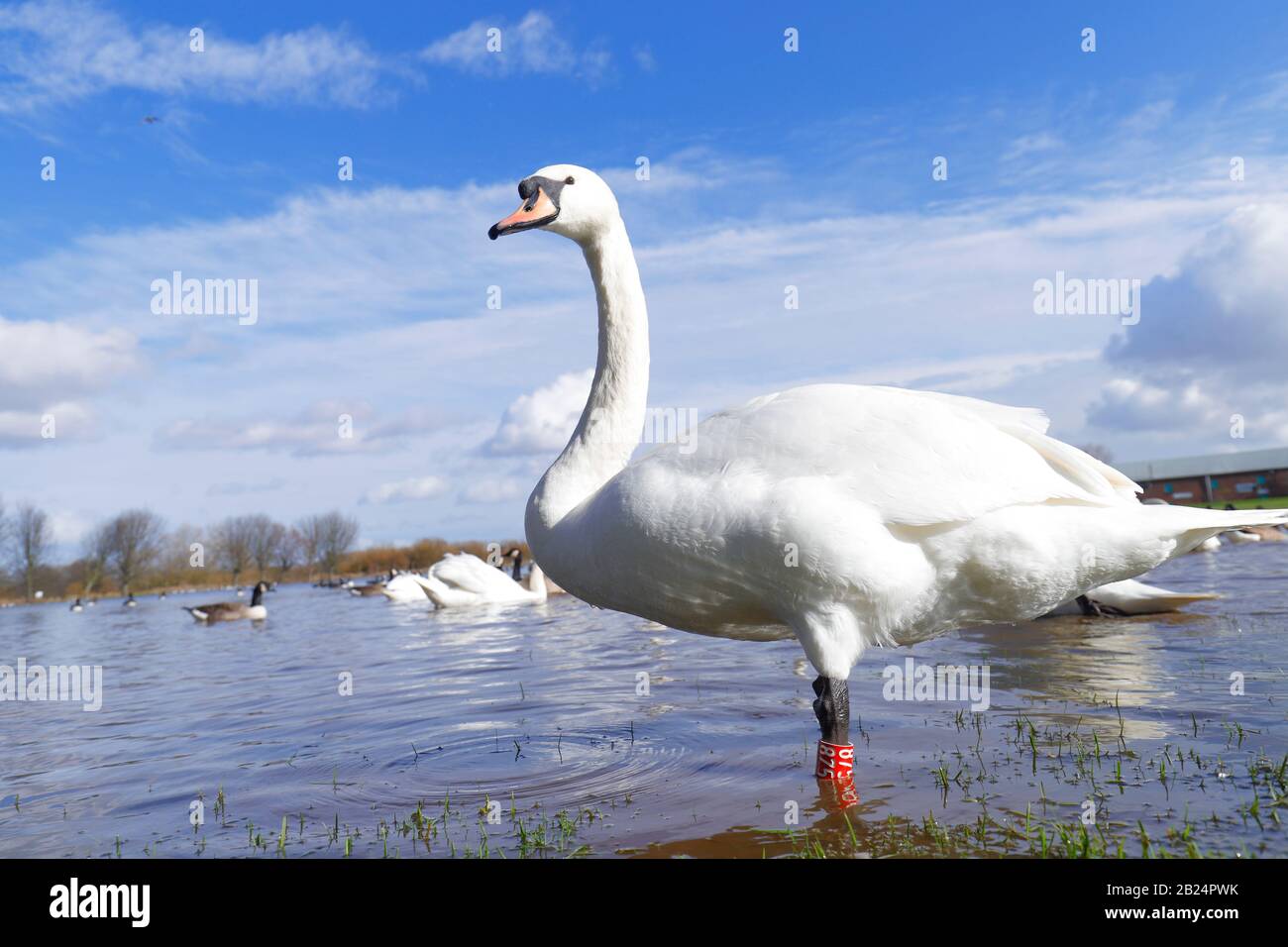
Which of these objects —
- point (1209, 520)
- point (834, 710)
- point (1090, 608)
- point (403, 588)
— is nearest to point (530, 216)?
point (834, 710)

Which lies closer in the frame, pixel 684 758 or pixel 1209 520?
pixel 1209 520

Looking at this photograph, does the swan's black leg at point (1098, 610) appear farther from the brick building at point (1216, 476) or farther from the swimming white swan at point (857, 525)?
the brick building at point (1216, 476)

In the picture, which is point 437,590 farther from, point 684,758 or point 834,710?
point 834,710

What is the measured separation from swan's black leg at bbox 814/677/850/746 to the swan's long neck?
6.05 feet

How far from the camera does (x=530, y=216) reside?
5918mm

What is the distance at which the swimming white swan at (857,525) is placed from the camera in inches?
177

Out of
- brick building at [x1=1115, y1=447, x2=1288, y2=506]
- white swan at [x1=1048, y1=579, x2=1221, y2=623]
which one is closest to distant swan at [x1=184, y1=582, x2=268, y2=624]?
white swan at [x1=1048, y1=579, x2=1221, y2=623]

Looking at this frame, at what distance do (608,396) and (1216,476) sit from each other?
307 feet

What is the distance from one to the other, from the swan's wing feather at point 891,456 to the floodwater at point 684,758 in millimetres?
1425
